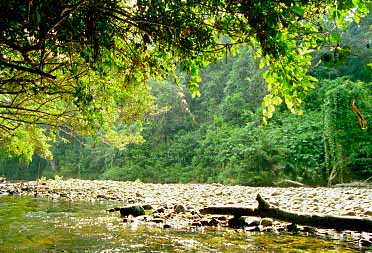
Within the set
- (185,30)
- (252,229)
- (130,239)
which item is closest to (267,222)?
(252,229)

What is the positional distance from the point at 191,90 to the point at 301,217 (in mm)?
2480

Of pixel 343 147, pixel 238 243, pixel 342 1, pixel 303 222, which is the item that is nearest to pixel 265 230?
pixel 303 222

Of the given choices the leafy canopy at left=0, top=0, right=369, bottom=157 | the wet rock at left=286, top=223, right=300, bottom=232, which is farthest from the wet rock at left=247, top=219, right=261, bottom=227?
the leafy canopy at left=0, top=0, right=369, bottom=157

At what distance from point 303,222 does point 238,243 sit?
124 centimetres

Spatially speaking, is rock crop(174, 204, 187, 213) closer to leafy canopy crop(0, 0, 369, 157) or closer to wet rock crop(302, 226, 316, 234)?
wet rock crop(302, 226, 316, 234)

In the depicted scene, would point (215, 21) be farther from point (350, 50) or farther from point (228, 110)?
point (228, 110)

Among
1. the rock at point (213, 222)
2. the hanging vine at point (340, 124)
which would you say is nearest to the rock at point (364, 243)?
the rock at point (213, 222)

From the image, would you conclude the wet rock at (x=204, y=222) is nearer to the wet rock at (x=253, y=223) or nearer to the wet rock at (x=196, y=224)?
the wet rock at (x=196, y=224)

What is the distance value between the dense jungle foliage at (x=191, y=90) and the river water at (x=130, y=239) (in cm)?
148

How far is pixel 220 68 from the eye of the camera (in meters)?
31.2

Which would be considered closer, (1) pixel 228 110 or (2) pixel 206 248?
(2) pixel 206 248

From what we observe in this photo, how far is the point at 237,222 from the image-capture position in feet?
17.6

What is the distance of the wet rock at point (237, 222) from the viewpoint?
5324mm

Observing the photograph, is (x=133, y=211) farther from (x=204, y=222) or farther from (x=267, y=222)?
(x=267, y=222)
